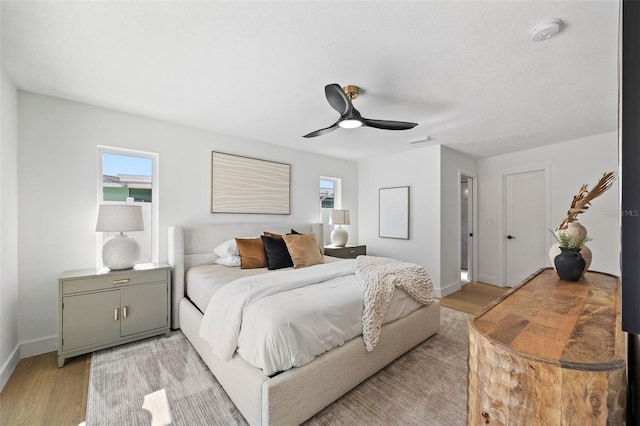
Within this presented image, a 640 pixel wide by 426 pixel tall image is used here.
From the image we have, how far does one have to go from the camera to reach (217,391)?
1932 millimetres

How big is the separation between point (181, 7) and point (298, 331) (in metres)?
1.99

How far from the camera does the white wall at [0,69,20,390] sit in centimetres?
206

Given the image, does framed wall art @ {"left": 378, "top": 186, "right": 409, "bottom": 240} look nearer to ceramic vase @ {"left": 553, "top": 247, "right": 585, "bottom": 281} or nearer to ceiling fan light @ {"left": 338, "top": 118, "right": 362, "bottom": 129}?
ceiling fan light @ {"left": 338, "top": 118, "right": 362, "bottom": 129}

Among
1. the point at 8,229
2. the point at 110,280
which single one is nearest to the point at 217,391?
the point at 110,280

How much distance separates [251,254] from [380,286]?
5.38 ft

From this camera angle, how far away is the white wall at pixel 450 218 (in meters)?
4.25

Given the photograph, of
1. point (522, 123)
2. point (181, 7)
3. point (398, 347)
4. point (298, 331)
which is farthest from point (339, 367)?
point (522, 123)

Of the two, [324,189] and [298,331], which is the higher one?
[324,189]

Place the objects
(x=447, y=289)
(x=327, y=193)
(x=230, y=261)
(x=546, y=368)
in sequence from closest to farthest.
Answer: (x=546, y=368) < (x=230, y=261) < (x=447, y=289) < (x=327, y=193)

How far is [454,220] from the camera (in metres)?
4.56

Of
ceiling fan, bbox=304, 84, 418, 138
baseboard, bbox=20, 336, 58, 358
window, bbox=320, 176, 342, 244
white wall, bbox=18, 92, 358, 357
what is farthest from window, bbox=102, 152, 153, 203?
window, bbox=320, 176, 342, 244

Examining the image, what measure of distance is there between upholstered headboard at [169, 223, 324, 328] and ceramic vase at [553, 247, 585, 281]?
3.22m

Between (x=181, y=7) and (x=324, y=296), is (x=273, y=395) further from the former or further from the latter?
(x=181, y=7)

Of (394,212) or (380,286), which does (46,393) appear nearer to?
(380,286)
